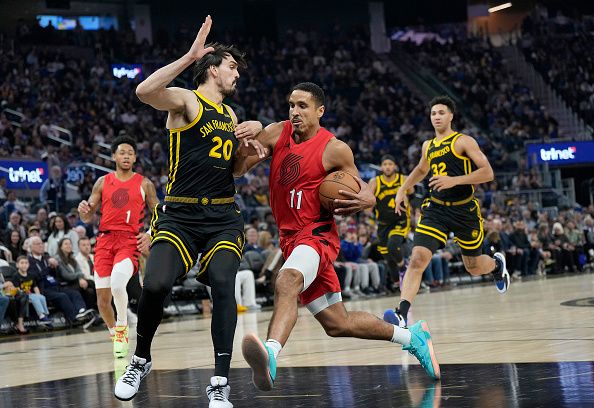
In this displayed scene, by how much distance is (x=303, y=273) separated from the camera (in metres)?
5.63

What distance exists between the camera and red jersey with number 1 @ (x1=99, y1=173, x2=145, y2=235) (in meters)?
9.46

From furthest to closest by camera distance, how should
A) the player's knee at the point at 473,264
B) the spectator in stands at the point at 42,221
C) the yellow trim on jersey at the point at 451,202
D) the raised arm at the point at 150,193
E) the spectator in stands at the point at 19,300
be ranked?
1. the spectator in stands at the point at 42,221
2. the spectator in stands at the point at 19,300
3. the player's knee at the point at 473,264
4. the yellow trim on jersey at the point at 451,202
5. the raised arm at the point at 150,193

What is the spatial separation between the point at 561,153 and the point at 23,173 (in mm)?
A: 17658

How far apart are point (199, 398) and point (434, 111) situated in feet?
15.0

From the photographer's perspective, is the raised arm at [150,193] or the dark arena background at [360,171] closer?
the dark arena background at [360,171]

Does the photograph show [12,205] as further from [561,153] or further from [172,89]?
[561,153]

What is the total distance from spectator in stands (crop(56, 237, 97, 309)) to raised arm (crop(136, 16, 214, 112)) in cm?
835

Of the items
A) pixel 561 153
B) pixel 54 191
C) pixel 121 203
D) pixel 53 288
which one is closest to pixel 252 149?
pixel 121 203

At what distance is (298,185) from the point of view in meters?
5.94

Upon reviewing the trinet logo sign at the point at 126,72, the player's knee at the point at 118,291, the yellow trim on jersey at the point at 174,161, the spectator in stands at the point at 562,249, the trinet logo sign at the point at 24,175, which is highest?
the trinet logo sign at the point at 126,72

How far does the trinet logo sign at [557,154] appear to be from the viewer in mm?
30219

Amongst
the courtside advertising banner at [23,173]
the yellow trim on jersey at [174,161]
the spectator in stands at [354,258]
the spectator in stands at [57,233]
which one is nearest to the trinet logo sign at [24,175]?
the courtside advertising banner at [23,173]

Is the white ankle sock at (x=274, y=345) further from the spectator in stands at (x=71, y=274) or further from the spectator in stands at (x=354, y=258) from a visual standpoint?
the spectator in stands at (x=354, y=258)

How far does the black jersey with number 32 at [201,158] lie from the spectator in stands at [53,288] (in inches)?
313
